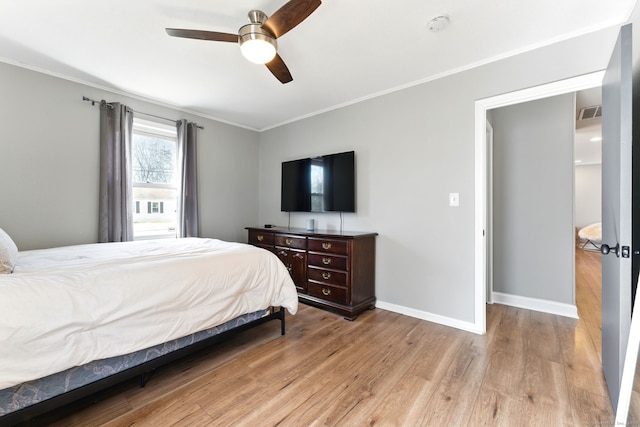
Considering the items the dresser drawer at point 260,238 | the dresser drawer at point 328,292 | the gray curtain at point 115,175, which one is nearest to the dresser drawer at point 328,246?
the dresser drawer at point 328,292

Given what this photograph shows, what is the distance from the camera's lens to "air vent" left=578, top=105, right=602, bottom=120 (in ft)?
11.5

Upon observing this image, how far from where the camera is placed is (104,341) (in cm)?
141

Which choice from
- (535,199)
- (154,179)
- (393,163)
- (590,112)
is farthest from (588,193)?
(154,179)

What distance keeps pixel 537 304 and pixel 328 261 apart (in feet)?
7.56

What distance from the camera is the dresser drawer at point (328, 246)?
112 inches

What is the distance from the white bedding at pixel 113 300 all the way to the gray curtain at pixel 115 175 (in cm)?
80

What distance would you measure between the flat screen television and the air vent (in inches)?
122

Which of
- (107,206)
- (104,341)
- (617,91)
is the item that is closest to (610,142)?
(617,91)

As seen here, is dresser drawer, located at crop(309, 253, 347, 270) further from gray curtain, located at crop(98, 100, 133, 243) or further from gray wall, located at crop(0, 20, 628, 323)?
gray curtain, located at crop(98, 100, 133, 243)

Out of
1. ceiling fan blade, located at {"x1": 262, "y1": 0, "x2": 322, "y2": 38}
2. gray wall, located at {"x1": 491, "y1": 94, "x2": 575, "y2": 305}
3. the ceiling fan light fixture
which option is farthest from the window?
gray wall, located at {"x1": 491, "y1": 94, "x2": 575, "y2": 305}

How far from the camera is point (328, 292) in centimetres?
296

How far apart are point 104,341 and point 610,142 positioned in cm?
295

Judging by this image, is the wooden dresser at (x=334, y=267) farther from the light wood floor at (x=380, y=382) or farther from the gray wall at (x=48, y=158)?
the gray wall at (x=48, y=158)

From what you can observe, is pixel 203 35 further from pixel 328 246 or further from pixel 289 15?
pixel 328 246
